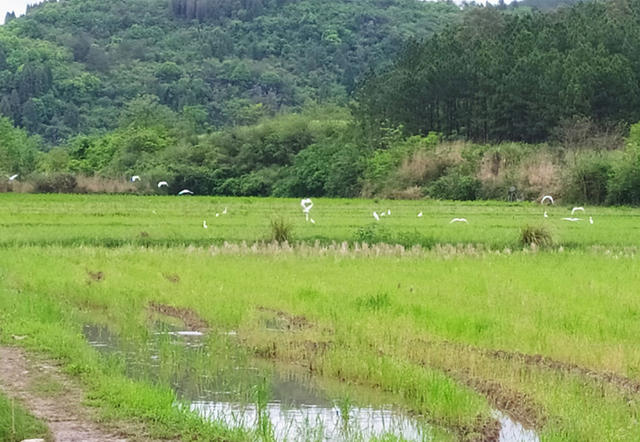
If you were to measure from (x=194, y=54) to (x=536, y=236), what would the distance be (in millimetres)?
103062

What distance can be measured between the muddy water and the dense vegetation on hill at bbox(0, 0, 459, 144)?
74.4 m

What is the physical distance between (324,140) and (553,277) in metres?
53.4

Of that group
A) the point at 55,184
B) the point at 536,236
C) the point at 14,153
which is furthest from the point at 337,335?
the point at 14,153

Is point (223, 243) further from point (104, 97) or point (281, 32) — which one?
point (281, 32)

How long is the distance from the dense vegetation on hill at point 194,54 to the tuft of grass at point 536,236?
207 ft

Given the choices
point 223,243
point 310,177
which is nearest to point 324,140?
point 310,177

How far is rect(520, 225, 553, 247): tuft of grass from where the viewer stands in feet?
73.9

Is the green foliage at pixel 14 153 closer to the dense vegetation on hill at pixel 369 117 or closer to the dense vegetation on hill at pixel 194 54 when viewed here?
the dense vegetation on hill at pixel 369 117

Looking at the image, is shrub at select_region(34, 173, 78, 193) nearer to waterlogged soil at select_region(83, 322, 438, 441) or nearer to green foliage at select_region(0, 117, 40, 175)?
green foliage at select_region(0, 117, 40, 175)

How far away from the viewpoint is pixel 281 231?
909 inches

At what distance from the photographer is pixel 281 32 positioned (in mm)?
129750

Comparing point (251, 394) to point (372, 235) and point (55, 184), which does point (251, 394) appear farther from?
point (55, 184)

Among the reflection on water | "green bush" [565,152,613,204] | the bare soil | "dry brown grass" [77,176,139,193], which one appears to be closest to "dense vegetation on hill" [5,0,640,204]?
"green bush" [565,152,613,204]

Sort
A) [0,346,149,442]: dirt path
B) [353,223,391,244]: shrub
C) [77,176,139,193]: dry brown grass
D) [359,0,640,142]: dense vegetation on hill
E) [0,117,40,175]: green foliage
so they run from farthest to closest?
[0,117,40,175]: green foliage < [77,176,139,193]: dry brown grass < [359,0,640,142]: dense vegetation on hill < [353,223,391,244]: shrub < [0,346,149,442]: dirt path
